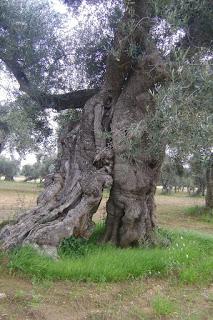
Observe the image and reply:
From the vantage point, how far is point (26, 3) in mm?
10109

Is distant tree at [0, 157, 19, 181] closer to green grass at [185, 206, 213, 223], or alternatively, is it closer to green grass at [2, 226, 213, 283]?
green grass at [185, 206, 213, 223]

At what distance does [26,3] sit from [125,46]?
9.32ft

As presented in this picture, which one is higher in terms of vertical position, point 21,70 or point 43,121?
point 21,70

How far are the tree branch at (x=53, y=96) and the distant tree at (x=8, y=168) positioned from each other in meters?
60.4

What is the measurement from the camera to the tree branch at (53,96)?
1046 cm

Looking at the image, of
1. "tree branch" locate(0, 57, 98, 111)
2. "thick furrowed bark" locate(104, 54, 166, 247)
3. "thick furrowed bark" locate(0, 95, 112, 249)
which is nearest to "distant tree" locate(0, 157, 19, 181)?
"tree branch" locate(0, 57, 98, 111)

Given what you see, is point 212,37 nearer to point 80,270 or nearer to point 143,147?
point 143,147

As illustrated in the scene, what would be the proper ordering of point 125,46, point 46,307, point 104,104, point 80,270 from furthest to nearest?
point 104,104 < point 125,46 < point 80,270 < point 46,307

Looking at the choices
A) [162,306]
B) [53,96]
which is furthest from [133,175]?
[162,306]

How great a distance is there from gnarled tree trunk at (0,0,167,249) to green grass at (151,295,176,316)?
7.58 ft

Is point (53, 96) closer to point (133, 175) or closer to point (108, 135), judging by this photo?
point (108, 135)

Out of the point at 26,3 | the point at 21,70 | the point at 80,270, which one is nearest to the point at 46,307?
the point at 80,270

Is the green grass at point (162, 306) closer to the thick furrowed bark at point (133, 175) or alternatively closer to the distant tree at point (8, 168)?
the thick furrowed bark at point (133, 175)

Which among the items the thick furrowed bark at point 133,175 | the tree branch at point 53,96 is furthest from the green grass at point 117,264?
the tree branch at point 53,96
